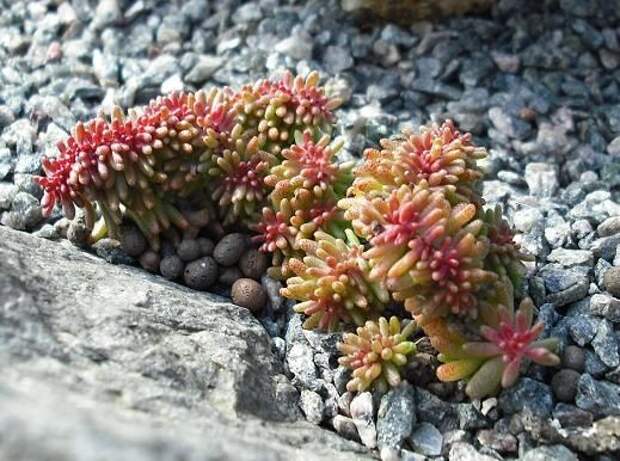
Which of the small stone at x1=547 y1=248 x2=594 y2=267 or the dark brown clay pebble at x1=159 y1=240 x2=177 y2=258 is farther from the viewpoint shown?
the dark brown clay pebble at x1=159 y1=240 x2=177 y2=258

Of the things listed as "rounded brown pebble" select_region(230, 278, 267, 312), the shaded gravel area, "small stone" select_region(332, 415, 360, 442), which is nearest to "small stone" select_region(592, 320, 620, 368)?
the shaded gravel area

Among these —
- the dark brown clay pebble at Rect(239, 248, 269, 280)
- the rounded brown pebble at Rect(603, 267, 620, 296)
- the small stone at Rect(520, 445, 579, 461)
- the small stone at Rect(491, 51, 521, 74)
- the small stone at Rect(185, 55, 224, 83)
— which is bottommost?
the small stone at Rect(520, 445, 579, 461)

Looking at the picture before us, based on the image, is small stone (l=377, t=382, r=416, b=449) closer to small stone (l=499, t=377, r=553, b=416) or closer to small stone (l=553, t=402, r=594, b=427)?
small stone (l=499, t=377, r=553, b=416)

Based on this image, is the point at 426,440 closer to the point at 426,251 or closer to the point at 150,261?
the point at 426,251

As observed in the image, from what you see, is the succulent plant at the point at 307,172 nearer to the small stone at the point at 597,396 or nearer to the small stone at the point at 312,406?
the small stone at the point at 312,406

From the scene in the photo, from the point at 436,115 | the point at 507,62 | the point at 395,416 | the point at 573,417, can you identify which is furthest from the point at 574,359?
the point at 507,62

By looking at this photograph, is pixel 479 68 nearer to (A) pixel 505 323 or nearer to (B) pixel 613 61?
(B) pixel 613 61

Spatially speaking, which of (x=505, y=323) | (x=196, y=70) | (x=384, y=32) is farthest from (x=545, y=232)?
(x=196, y=70)

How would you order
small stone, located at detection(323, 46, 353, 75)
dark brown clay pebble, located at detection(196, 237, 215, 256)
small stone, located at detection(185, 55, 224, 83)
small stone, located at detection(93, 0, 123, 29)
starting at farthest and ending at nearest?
small stone, located at detection(93, 0, 123, 29), small stone, located at detection(323, 46, 353, 75), small stone, located at detection(185, 55, 224, 83), dark brown clay pebble, located at detection(196, 237, 215, 256)
